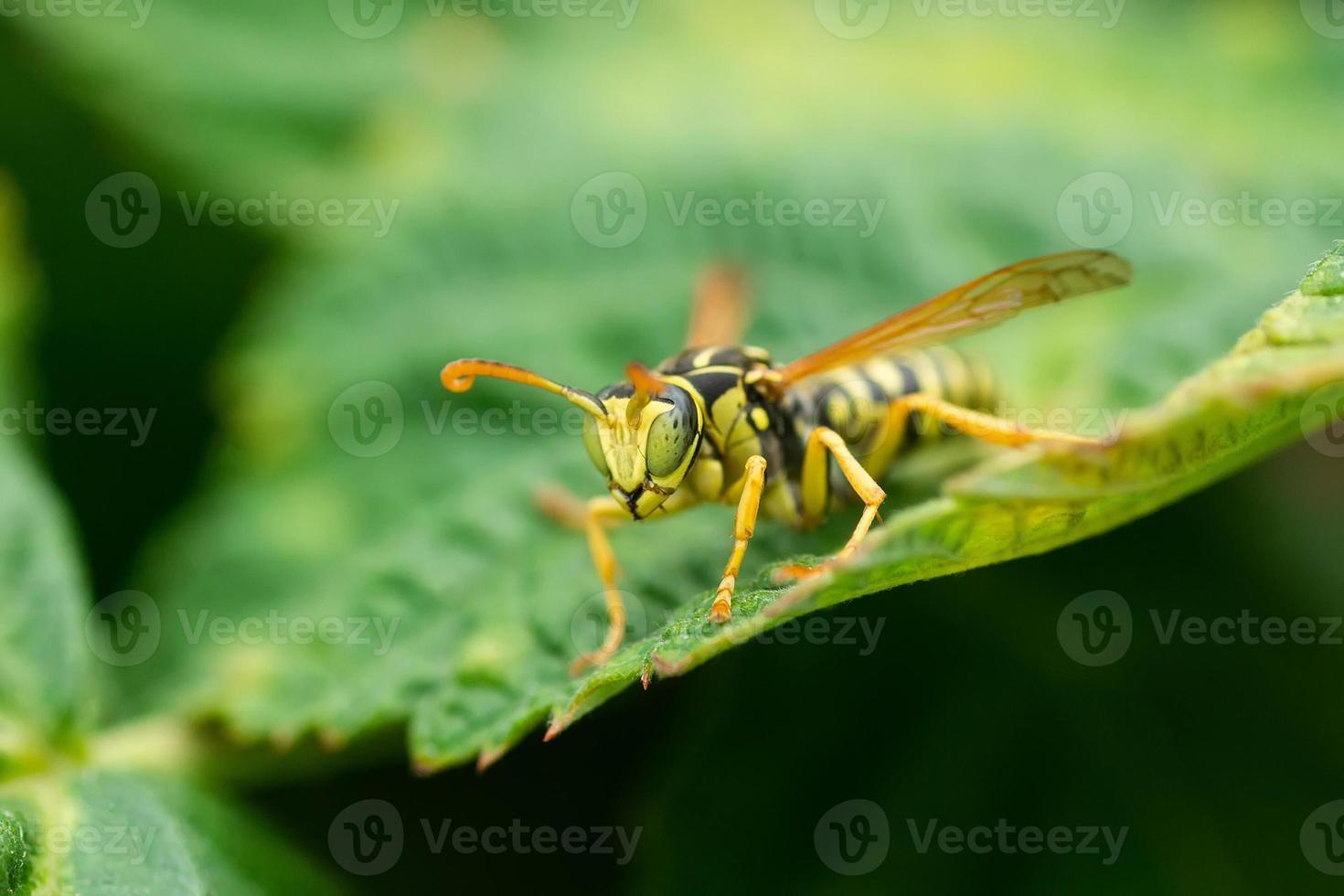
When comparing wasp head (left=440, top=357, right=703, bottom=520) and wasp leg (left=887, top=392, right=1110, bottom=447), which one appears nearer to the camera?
wasp head (left=440, top=357, right=703, bottom=520)

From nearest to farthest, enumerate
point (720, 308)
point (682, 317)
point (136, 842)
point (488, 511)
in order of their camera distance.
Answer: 1. point (136, 842)
2. point (488, 511)
3. point (720, 308)
4. point (682, 317)

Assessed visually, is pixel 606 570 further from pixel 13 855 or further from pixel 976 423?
pixel 13 855

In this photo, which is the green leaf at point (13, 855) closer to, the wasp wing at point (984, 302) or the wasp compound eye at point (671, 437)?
the wasp compound eye at point (671, 437)

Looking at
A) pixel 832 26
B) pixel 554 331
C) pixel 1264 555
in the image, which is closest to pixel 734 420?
pixel 554 331

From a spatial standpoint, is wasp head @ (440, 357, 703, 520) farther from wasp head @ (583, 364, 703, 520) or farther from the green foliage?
the green foliage

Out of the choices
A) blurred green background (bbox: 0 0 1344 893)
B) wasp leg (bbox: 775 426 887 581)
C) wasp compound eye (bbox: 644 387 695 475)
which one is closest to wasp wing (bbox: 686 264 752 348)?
blurred green background (bbox: 0 0 1344 893)

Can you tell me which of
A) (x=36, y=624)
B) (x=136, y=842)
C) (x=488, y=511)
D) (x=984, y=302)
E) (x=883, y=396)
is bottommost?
(x=136, y=842)

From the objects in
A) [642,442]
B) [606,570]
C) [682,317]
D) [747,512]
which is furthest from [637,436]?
[682,317]

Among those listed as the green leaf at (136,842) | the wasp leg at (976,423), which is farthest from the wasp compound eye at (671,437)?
the green leaf at (136,842)
